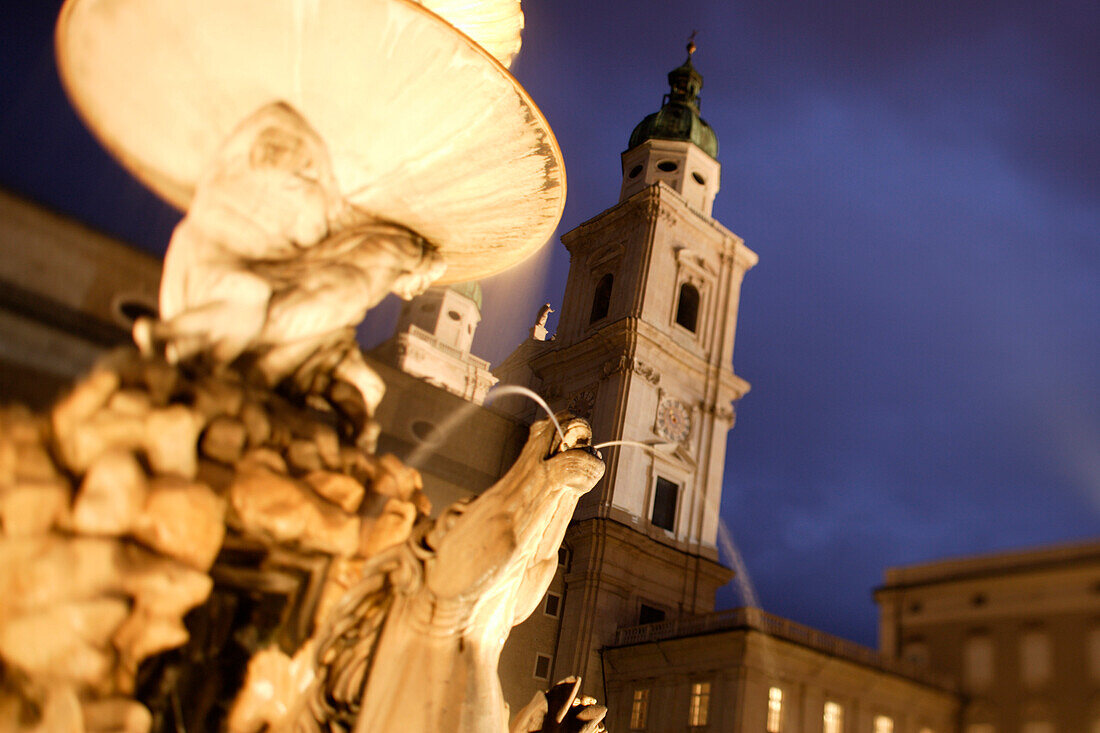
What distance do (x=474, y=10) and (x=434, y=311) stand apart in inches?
1256

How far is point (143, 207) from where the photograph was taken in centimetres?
1044

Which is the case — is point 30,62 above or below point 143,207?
above

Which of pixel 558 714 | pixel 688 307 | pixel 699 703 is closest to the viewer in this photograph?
pixel 558 714

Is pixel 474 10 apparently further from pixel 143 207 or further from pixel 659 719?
pixel 659 719

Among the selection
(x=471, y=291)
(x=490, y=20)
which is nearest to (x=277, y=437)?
(x=490, y=20)

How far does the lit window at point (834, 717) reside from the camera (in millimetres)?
21469

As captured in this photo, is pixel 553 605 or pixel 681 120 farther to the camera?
pixel 681 120

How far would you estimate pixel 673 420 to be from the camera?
2767 cm

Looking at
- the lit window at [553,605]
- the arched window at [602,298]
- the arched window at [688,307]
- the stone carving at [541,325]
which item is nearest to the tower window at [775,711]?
the lit window at [553,605]

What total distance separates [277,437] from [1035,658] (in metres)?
24.3

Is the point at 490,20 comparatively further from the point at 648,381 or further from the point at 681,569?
the point at 681,569

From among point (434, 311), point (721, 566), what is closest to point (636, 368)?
point (721, 566)

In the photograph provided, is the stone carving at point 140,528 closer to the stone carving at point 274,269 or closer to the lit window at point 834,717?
the stone carving at point 274,269

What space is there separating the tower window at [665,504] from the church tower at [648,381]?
0.04 metres
